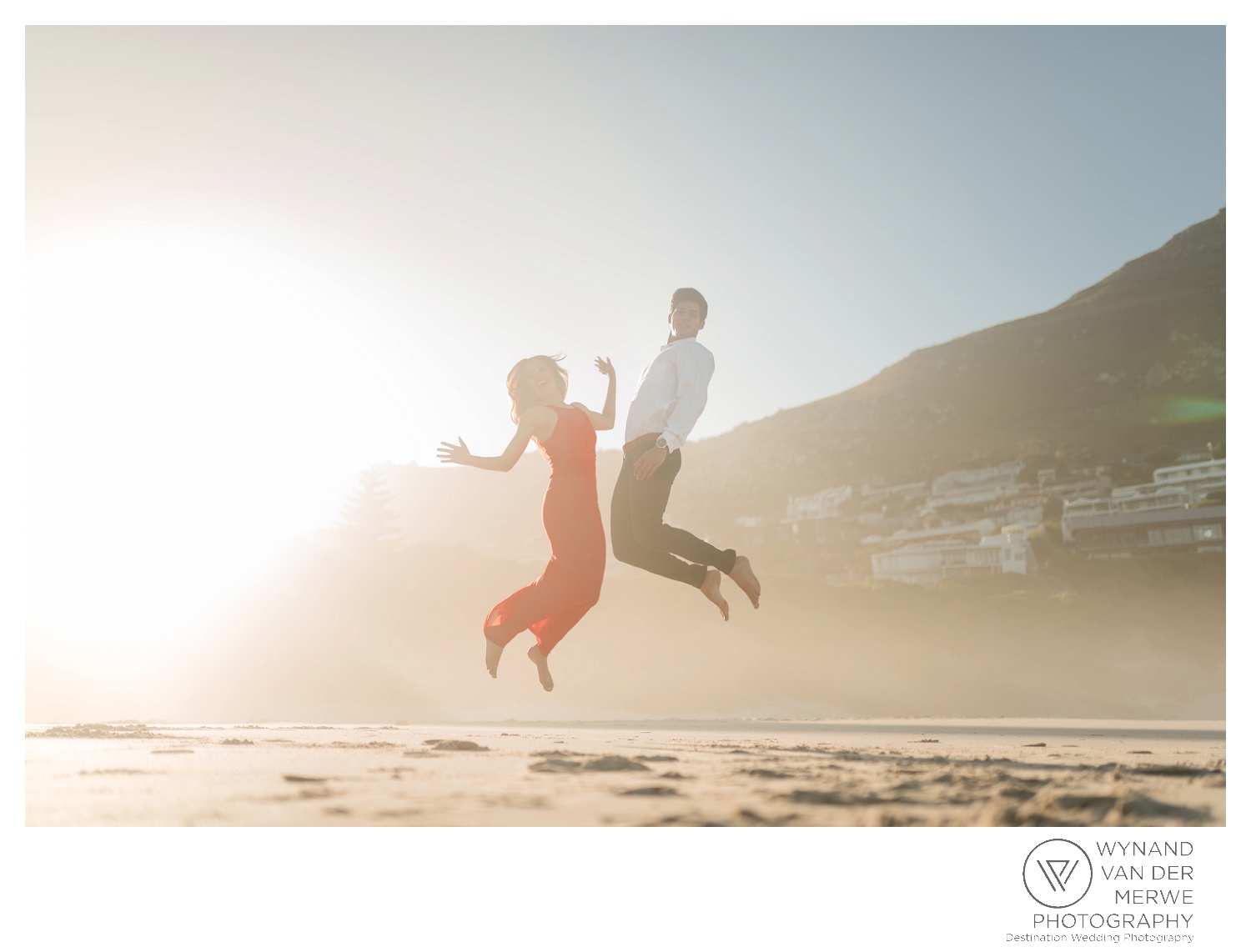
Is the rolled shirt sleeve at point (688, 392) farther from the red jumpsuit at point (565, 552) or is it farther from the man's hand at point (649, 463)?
the red jumpsuit at point (565, 552)

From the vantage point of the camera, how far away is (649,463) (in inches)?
187

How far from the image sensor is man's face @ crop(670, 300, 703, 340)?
17.4 feet

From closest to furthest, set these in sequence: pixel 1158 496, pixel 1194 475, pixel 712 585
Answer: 1. pixel 712 585
2. pixel 1158 496
3. pixel 1194 475

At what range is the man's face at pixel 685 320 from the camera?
17.4 ft

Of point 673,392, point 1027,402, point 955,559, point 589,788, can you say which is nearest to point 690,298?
point 673,392

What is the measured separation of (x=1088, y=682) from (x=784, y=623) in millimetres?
8807

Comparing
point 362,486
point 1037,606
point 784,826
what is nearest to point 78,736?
point 784,826

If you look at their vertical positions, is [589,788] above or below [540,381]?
below

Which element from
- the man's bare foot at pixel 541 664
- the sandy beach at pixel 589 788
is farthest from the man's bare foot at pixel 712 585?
the man's bare foot at pixel 541 664
